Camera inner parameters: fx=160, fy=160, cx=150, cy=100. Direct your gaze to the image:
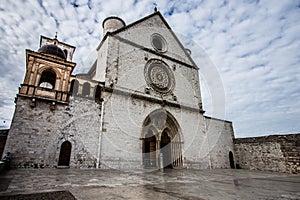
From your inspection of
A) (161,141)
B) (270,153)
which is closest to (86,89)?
(161,141)

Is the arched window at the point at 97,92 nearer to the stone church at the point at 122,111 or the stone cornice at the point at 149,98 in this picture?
the stone church at the point at 122,111

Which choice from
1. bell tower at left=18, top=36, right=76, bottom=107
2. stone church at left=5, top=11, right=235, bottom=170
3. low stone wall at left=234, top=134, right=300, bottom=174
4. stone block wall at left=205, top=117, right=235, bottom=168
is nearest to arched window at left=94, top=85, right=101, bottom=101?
stone church at left=5, top=11, right=235, bottom=170

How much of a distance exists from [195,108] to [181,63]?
4.73 meters

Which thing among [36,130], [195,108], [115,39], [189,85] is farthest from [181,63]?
[36,130]

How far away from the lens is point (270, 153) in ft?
43.5

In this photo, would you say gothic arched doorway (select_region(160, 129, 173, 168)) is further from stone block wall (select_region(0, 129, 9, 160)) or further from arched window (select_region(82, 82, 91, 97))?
stone block wall (select_region(0, 129, 9, 160))

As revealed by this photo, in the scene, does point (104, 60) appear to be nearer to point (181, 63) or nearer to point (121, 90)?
point (121, 90)

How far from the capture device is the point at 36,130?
8.02 m

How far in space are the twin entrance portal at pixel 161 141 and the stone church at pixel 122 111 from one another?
7cm

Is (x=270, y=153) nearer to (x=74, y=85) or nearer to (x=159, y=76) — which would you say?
(x=159, y=76)

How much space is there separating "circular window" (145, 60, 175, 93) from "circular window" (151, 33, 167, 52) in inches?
67.3

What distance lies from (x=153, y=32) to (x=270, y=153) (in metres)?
14.6

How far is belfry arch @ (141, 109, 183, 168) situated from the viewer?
11289mm

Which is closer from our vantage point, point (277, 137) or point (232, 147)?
point (277, 137)
